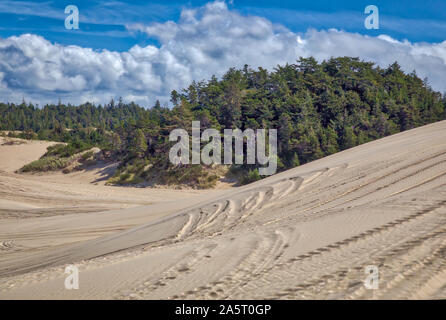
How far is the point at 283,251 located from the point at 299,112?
20997 mm

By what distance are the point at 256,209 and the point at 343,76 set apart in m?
23.1

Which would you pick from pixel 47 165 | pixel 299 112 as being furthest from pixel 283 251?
pixel 47 165

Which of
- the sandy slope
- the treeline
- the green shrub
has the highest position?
the treeline

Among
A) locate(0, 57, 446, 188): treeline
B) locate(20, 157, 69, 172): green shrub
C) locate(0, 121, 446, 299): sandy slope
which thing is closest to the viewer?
locate(0, 121, 446, 299): sandy slope

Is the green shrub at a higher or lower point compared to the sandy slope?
higher

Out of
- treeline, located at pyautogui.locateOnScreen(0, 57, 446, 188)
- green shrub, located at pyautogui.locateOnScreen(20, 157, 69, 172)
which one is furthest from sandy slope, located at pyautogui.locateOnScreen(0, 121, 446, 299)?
green shrub, located at pyautogui.locateOnScreen(20, 157, 69, 172)

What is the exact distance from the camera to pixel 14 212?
961cm

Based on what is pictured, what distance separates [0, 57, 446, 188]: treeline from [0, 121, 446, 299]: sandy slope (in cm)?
1288

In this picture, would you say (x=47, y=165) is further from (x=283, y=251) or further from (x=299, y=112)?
(x=283, y=251)

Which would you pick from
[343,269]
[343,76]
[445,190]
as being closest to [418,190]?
[445,190]

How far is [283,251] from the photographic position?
330cm

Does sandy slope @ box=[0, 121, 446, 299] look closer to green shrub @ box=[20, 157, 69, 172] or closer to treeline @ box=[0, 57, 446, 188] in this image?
treeline @ box=[0, 57, 446, 188]

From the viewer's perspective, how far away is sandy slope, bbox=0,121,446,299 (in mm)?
2656

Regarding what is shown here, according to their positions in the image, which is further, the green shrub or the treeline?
the green shrub
